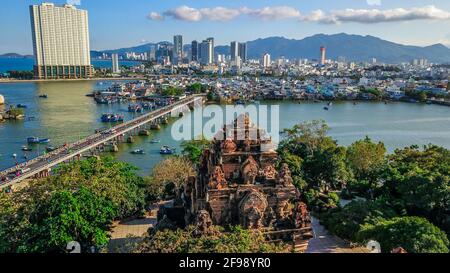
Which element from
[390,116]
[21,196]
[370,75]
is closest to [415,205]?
[21,196]

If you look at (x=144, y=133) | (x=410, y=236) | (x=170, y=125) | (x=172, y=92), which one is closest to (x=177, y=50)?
(x=172, y=92)

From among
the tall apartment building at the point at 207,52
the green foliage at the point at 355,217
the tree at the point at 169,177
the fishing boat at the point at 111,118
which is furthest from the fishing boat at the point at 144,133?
the tall apartment building at the point at 207,52

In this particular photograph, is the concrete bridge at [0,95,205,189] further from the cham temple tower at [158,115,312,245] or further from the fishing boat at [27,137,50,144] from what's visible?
the cham temple tower at [158,115,312,245]

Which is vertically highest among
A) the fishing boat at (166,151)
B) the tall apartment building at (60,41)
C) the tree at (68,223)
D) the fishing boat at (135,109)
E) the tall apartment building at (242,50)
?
the tall apartment building at (242,50)

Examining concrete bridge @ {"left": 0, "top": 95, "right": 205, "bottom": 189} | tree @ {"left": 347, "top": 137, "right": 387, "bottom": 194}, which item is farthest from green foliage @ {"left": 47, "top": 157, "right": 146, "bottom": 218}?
tree @ {"left": 347, "top": 137, "right": 387, "bottom": 194}

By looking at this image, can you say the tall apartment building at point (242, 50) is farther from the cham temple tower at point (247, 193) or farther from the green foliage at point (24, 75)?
the cham temple tower at point (247, 193)
